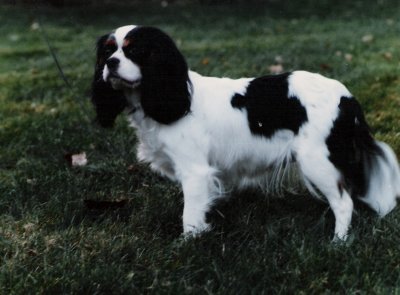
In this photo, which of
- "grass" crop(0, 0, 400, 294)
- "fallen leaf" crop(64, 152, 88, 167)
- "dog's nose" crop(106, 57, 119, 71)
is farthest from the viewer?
"fallen leaf" crop(64, 152, 88, 167)

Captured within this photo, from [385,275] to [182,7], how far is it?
11631mm

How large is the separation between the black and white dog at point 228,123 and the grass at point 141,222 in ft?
0.69

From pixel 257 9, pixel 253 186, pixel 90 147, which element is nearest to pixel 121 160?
pixel 90 147

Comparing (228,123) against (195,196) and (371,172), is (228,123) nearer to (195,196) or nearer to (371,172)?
(195,196)

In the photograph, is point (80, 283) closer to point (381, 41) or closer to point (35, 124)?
point (35, 124)

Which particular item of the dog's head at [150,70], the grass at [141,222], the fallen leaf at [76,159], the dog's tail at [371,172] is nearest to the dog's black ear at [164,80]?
the dog's head at [150,70]

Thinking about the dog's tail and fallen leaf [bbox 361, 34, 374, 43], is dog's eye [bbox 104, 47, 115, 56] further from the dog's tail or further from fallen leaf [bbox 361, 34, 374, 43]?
fallen leaf [bbox 361, 34, 374, 43]

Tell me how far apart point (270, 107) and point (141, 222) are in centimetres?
84

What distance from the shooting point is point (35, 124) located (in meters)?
4.70

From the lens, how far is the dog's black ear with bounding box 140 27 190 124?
2.91 meters

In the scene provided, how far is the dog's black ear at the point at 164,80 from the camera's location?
9.55 ft

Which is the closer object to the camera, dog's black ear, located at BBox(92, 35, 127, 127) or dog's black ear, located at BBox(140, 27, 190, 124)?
dog's black ear, located at BBox(140, 27, 190, 124)

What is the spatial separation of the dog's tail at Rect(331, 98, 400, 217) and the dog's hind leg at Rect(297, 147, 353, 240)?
0.30 ft

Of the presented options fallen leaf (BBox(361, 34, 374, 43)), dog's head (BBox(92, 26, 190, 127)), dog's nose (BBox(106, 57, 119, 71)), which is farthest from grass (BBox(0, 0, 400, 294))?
fallen leaf (BBox(361, 34, 374, 43))
